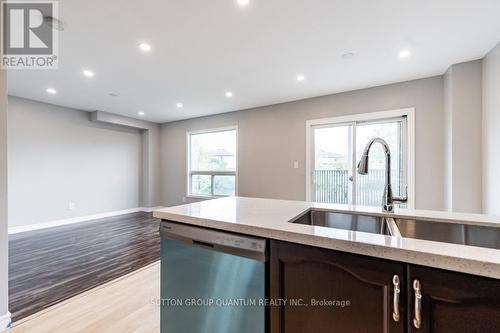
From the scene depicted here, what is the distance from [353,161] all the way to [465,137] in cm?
146

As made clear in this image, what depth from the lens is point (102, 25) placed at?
2.14 m

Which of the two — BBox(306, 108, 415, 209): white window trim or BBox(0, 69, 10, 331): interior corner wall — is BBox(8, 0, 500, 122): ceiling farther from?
BBox(0, 69, 10, 331): interior corner wall

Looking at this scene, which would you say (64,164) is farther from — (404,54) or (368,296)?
(404,54)

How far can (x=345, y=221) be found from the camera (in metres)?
1.47

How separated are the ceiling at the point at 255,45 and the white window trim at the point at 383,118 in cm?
48

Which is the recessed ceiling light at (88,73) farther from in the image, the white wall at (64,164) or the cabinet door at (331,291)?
the cabinet door at (331,291)

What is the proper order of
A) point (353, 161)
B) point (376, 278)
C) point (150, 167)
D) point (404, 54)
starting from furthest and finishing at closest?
point (150, 167)
point (353, 161)
point (404, 54)
point (376, 278)

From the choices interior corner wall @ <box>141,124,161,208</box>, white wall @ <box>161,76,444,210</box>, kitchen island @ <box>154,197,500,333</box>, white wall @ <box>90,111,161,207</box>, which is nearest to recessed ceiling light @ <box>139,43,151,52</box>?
kitchen island @ <box>154,197,500,333</box>

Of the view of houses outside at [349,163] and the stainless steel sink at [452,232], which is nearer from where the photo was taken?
the stainless steel sink at [452,232]

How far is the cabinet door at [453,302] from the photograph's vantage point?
65 cm

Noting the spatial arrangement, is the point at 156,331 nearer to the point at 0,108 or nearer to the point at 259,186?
the point at 0,108

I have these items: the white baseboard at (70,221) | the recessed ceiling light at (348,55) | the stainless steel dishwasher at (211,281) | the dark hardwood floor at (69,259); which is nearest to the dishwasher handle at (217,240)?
the stainless steel dishwasher at (211,281)

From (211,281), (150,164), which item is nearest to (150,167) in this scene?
(150,164)

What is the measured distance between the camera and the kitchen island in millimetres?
665
